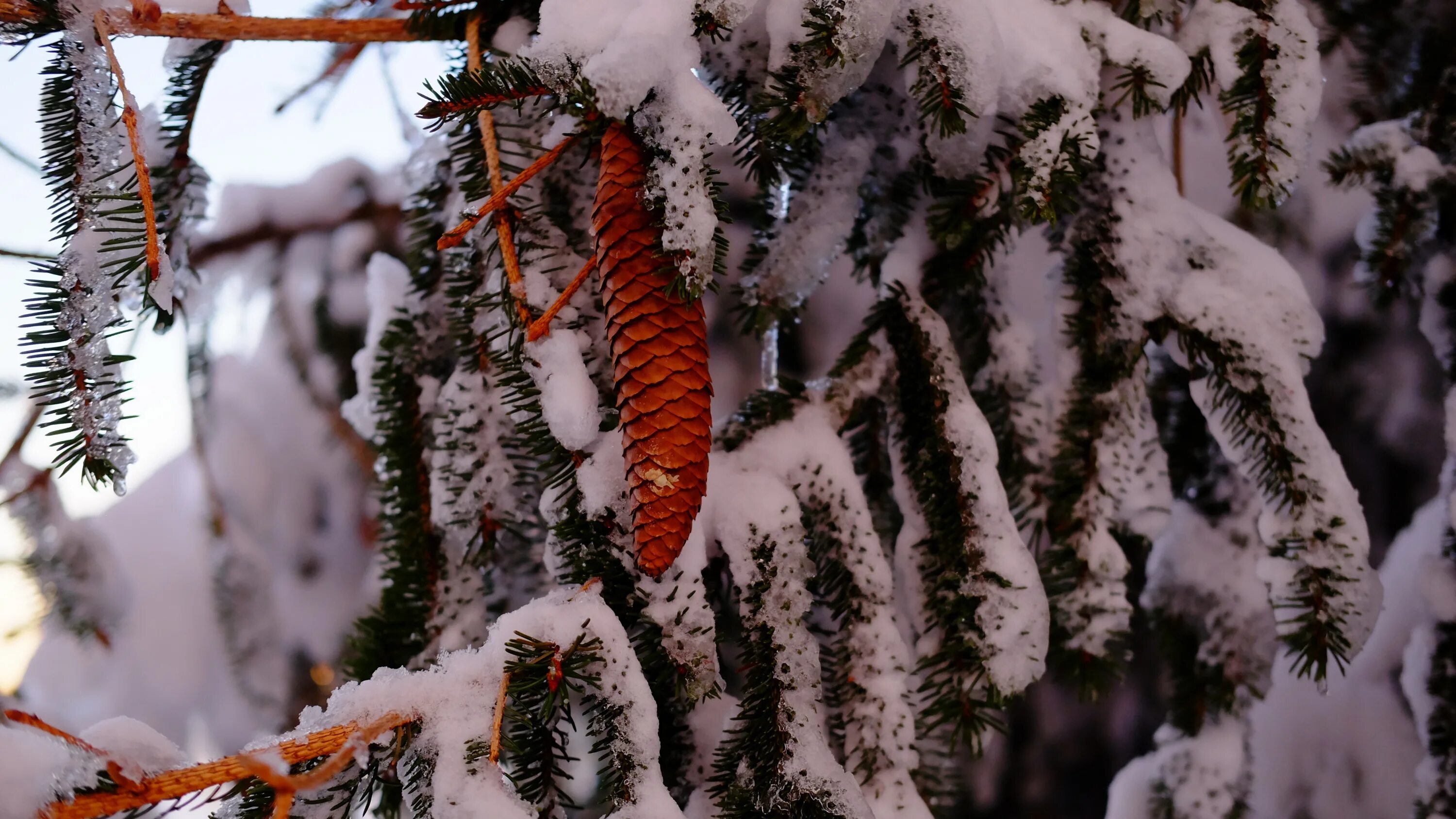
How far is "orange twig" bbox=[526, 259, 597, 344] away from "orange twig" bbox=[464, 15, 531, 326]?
0.04ft

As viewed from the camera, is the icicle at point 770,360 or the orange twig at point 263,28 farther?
the icicle at point 770,360

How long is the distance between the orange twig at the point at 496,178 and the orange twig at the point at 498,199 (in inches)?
0.6

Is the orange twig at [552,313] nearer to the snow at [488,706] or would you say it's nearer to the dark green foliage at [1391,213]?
the snow at [488,706]

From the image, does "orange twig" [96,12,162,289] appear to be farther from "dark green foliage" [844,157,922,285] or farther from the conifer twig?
the conifer twig

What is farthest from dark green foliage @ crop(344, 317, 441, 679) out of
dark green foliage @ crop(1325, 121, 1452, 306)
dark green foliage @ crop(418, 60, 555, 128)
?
dark green foliage @ crop(1325, 121, 1452, 306)

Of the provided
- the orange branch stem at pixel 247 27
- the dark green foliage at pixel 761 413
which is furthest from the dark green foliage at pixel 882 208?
the orange branch stem at pixel 247 27

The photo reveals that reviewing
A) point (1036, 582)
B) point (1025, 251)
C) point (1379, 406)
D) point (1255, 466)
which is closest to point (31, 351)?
point (1036, 582)

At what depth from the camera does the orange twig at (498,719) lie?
1.37ft

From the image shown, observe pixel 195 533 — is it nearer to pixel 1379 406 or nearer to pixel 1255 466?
pixel 1255 466

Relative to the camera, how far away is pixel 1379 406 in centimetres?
98

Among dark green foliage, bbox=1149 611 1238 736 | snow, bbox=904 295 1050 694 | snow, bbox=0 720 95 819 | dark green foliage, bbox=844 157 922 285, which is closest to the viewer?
snow, bbox=0 720 95 819

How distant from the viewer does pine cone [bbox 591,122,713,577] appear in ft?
1.50

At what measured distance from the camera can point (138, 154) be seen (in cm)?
45

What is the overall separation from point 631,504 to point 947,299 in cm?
39
